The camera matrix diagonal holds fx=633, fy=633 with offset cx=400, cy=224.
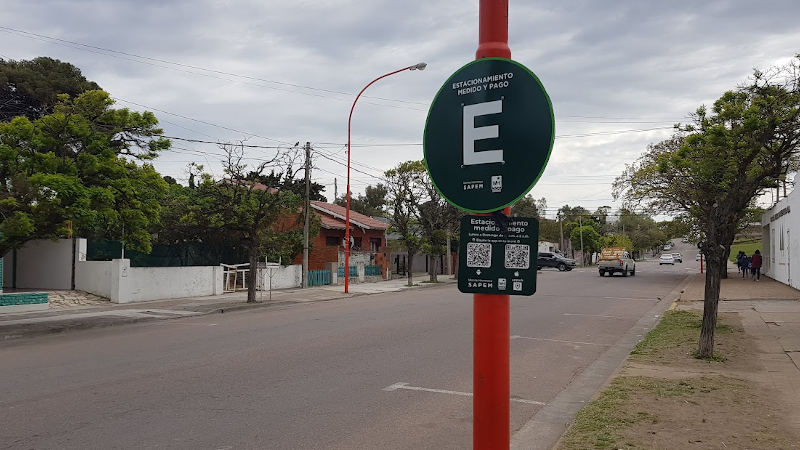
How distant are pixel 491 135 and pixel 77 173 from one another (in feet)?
48.9

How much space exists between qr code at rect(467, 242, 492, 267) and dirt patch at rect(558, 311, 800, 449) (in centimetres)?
312

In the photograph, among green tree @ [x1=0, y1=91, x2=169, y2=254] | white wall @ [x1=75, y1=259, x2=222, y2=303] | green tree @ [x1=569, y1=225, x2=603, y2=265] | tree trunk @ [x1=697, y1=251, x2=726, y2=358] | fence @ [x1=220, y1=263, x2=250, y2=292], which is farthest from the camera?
green tree @ [x1=569, y1=225, x2=603, y2=265]

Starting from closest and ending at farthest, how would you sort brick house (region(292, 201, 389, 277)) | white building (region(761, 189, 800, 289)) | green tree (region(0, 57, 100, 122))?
1. white building (region(761, 189, 800, 289))
2. green tree (region(0, 57, 100, 122))
3. brick house (region(292, 201, 389, 277))

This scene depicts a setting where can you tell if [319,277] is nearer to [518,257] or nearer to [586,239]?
[518,257]

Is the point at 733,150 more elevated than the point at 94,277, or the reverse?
the point at 733,150

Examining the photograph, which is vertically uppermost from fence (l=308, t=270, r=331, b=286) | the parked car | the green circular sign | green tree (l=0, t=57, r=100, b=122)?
green tree (l=0, t=57, r=100, b=122)

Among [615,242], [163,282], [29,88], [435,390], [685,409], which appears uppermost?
[29,88]

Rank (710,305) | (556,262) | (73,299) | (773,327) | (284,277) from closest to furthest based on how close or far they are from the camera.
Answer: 1. (710,305)
2. (773,327)
3. (73,299)
4. (284,277)
5. (556,262)

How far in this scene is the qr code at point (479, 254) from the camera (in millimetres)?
2914

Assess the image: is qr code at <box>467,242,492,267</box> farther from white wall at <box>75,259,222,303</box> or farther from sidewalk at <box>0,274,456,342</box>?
white wall at <box>75,259,222,303</box>

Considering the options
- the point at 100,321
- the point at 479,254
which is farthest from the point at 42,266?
the point at 479,254

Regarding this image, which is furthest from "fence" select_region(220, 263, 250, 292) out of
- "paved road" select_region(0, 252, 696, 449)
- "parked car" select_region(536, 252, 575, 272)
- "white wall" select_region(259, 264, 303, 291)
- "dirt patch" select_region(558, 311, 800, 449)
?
"parked car" select_region(536, 252, 575, 272)

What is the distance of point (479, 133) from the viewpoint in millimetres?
2967

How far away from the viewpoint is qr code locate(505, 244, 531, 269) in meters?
2.87
